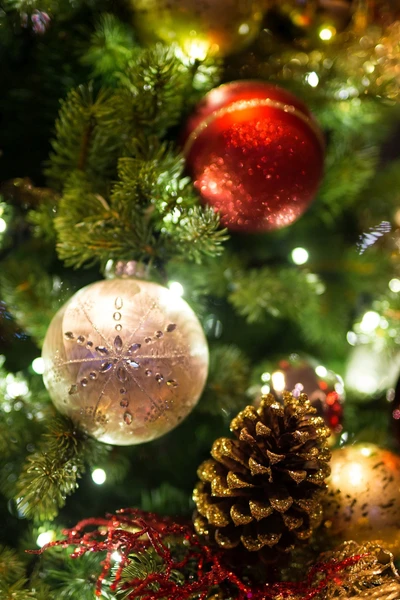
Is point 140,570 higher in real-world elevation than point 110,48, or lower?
lower

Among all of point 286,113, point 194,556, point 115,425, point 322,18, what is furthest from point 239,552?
point 322,18

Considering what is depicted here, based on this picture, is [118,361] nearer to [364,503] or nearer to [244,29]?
[364,503]

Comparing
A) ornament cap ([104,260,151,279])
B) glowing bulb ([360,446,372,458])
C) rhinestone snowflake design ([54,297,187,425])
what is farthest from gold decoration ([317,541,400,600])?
ornament cap ([104,260,151,279])

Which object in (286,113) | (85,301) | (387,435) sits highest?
(286,113)

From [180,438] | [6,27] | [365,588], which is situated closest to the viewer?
[365,588]

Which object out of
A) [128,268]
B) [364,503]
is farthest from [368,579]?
[128,268]

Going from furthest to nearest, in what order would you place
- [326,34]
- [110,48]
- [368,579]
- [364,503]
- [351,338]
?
[351,338], [326,34], [110,48], [364,503], [368,579]

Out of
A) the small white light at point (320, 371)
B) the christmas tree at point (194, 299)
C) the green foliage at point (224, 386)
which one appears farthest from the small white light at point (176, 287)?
the small white light at point (320, 371)

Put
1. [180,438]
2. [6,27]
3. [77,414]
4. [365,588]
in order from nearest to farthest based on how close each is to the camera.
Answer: [365,588] < [77,414] < [6,27] < [180,438]

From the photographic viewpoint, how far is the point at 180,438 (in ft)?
2.66

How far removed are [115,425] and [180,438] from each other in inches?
11.4

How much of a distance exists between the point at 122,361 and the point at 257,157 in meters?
0.28

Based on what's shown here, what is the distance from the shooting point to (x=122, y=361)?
52 cm

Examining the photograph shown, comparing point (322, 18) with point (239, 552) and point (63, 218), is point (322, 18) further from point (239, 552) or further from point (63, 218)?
point (239, 552)
